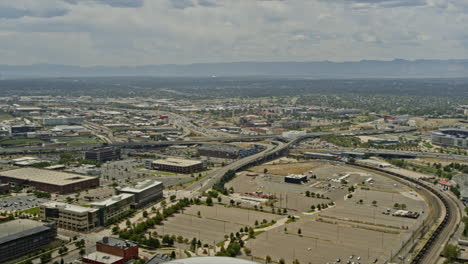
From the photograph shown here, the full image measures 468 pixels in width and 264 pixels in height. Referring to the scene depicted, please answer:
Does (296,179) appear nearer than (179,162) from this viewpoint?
Yes

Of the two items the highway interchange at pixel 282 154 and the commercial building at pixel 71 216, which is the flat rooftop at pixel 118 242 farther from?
the highway interchange at pixel 282 154

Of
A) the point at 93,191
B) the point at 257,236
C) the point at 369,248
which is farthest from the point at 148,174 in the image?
the point at 369,248

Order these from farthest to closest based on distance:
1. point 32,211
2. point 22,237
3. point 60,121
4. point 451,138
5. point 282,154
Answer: point 60,121 < point 451,138 < point 282,154 < point 32,211 < point 22,237

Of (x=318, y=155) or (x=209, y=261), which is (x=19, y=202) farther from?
(x=318, y=155)

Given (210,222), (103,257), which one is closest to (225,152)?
(210,222)

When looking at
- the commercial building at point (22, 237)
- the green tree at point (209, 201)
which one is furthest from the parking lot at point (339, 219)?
the commercial building at point (22, 237)

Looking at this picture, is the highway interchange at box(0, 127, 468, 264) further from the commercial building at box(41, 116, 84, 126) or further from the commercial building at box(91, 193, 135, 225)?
the commercial building at box(41, 116, 84, 126)
